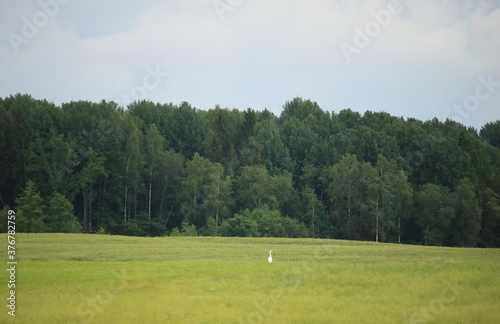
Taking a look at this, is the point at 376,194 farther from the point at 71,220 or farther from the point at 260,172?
the point at 71,220

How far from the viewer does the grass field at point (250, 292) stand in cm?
2639

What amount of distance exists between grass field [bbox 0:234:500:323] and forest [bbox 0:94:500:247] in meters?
54.0

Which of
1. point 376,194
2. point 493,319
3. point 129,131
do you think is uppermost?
point 129,131

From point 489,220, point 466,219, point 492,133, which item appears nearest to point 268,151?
point 466,219

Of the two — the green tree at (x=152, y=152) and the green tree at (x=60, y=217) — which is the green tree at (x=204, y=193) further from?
the green tree at (x=60, y=217)

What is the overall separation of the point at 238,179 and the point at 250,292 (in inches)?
3243

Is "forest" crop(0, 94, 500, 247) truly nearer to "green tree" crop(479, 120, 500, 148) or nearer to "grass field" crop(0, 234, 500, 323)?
"green tree" crop(479, 120, 500, 148)

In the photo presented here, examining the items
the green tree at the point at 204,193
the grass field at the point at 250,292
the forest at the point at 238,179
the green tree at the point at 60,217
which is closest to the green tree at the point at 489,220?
the forest at the point at 238,179

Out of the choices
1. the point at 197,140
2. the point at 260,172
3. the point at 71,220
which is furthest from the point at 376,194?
the point at 71,220

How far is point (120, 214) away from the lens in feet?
363

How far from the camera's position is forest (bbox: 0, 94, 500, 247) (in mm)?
99500

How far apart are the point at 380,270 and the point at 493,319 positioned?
1185cm

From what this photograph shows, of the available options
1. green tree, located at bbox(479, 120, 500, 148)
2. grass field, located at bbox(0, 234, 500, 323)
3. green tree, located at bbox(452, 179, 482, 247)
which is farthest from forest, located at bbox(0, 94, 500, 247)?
grass field, located at bbox(0, 234, 500, 323)

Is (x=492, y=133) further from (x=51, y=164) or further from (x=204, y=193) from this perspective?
(x=51, y=164)
